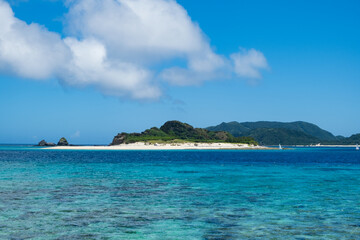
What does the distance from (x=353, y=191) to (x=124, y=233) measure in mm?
28913

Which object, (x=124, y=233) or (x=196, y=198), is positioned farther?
(x=196, y=198)

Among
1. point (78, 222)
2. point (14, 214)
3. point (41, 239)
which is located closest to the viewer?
point (41, 239)

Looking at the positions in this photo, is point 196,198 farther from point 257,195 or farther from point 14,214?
point 14,214

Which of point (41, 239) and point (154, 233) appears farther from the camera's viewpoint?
point (154, 233)

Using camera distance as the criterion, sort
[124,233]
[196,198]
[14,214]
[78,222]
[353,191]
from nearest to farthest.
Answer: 1. [124,233]
2. [78,222]
3. [14,214]
4. [196,198]
5. [353,191]

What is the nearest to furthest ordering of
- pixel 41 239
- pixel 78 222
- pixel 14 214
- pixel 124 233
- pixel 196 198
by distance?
pixel 41 239 < pixel 124 233 < pixel 78 222 < pixel 14 214 < pixel 196 198

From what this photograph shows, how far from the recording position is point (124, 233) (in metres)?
19.6

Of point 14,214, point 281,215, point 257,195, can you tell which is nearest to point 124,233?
point 14,214

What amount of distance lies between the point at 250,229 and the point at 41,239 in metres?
11.9

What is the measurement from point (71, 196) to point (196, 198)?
39.9ft

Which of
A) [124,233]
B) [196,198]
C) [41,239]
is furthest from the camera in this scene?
[196,198]

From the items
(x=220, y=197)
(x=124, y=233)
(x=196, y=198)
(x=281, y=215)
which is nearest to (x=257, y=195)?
(x=220, y=197)

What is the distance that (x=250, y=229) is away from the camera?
2031 cm

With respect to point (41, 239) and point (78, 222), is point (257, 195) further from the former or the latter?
point (41, 239)
